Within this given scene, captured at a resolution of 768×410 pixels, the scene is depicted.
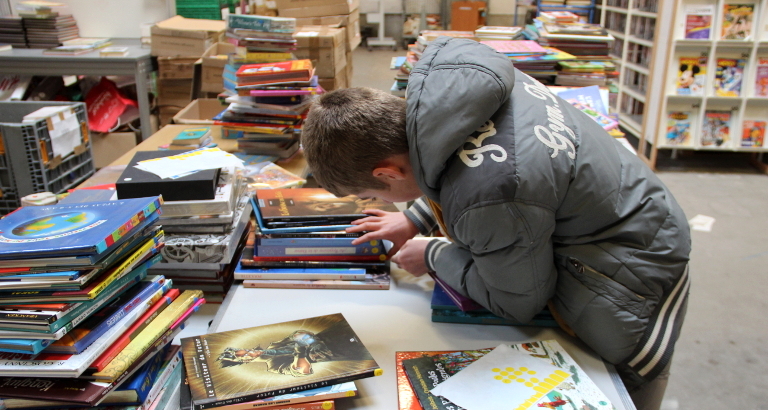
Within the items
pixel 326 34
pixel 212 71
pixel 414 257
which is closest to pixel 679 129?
pixel 326 34

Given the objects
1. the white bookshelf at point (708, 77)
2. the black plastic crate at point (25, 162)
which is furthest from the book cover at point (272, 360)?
the white bookshelf at point (708, 77)

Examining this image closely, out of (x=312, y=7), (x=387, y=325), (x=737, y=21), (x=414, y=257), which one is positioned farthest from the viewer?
(x=312, y=7)

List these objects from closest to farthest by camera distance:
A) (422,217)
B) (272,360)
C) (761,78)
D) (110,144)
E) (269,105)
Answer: (272,360) < (422,217) < (269,105) < (110,144) < (761,78)

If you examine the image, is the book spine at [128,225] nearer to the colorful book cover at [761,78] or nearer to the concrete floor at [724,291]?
the concrete floor at [724,291]

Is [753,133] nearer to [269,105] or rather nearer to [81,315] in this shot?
[269,105]

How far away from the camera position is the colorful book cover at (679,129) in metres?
4.16

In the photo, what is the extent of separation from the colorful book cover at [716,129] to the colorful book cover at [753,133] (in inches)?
4.1

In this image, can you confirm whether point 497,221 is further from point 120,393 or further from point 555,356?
point 120,393

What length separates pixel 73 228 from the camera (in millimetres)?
886

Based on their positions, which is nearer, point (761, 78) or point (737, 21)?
point (737, 21)

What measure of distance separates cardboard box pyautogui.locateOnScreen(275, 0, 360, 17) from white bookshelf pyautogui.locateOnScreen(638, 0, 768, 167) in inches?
92.7

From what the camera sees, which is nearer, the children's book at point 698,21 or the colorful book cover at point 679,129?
the children's book at point 698,21

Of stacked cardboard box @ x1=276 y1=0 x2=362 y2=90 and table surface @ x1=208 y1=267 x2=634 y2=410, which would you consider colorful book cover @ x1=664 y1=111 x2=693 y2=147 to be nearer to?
stacked cardboard box @ x1=276 y1=0 x2=362 y2=90

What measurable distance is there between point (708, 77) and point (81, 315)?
4309 mm
